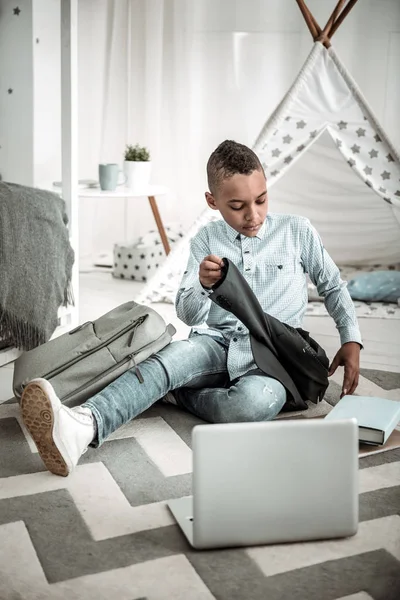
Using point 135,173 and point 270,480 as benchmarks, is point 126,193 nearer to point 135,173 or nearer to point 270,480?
point 135,173

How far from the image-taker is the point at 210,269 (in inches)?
67.1

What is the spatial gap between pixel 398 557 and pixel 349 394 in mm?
615

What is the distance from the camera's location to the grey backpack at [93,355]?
186 centimetres

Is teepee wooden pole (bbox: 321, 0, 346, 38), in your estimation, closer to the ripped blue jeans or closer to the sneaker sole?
the ripped blue jeans

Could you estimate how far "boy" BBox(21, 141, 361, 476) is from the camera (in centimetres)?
174

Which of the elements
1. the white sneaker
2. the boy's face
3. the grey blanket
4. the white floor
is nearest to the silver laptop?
the white sneaker

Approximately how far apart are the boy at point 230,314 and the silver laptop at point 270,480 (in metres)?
0.41

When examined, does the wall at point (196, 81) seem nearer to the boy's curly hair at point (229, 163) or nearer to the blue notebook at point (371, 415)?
the boy's curly hair at point (229, 163)

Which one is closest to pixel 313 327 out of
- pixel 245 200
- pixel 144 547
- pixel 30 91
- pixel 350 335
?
pixel 350 335

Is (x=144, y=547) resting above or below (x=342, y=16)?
below

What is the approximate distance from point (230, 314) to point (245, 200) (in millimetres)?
306

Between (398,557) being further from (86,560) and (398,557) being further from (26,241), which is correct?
(26,241)

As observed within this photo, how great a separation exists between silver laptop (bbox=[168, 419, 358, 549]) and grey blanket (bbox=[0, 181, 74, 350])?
1.06 meters

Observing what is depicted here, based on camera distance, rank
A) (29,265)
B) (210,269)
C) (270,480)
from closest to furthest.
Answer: (270,480)
(210,269)
(29,265)
